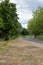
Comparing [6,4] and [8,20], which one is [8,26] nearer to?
[8,20]

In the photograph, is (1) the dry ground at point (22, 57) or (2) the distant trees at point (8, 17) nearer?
(1) the dry ground at point (22, 57)

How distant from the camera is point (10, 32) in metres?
65.4

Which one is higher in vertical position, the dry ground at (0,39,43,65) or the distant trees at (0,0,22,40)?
the distant trees at (0,0,22,40)

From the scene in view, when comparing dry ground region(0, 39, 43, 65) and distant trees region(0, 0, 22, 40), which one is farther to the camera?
distant trees region(0, 0, 22, 40)

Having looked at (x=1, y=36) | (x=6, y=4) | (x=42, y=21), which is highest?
(x=6, y=4)

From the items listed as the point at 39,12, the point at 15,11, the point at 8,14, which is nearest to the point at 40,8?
the point at 39,12

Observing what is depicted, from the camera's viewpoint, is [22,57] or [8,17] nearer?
[22,57]

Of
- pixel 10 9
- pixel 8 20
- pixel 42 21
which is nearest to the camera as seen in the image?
pixel 8 20

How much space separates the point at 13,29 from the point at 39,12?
69.7 feet

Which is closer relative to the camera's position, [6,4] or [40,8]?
[6,4]

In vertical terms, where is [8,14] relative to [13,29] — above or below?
above

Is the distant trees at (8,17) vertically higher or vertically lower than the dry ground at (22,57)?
higher

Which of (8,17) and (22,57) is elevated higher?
(8,17)

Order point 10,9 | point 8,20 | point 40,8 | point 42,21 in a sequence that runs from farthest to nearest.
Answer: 1. point 40,8
2. point 42,21
3. point 10,9
4. point 8,20
